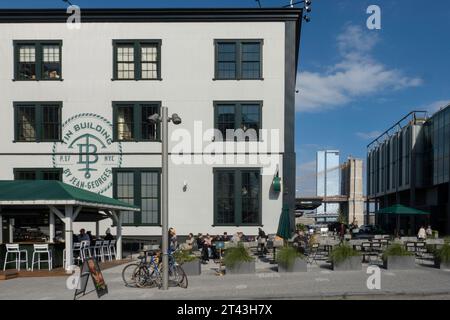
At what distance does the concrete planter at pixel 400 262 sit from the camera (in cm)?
1454

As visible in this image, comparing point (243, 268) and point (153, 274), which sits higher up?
point (153, 274)

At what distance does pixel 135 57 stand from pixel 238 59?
20.1ft

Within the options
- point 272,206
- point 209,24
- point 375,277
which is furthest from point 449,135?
point 375,277

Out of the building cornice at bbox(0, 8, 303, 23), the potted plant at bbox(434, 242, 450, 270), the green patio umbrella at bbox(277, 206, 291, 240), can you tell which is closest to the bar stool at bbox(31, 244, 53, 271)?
the green patio umbrella at bbox(277, 206, 291, 240)

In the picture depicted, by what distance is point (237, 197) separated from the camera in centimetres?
2495

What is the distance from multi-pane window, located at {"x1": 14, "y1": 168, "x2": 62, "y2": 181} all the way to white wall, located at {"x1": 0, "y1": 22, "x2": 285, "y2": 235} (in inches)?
13.1

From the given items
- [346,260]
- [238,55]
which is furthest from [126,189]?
[346,260]

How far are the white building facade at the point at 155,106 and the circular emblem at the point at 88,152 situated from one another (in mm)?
60

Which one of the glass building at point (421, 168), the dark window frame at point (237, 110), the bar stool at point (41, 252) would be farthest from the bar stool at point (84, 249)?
the glass building at point (421, 168)

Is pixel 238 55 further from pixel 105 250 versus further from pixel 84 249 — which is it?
pixel 84 249

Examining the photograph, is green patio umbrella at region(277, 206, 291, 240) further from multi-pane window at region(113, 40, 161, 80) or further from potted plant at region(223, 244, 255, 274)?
multi-pane window at region(113, 40, 161, 80)

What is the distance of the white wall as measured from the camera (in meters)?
25.1

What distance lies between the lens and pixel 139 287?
12.0 m
